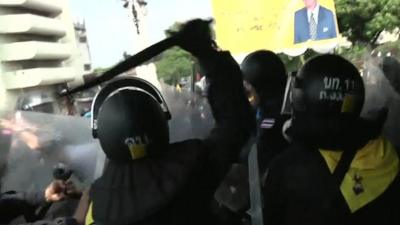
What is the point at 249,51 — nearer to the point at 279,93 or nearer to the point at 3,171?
the point at 279,93

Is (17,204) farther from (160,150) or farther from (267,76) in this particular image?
(267,76)

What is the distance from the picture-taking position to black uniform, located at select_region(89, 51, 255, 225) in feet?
4.69

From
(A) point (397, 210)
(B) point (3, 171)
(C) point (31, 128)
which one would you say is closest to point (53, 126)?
(C) point (31, 128)

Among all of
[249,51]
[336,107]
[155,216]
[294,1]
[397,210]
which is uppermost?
[294,1]

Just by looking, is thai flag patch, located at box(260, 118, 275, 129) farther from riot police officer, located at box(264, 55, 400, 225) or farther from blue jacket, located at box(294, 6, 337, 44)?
riot police officer, located at box(264, 55, 400, 225)

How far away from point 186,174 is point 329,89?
522 mm

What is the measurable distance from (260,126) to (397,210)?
69 centimetres

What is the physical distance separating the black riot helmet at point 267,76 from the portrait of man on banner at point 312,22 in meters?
0.29

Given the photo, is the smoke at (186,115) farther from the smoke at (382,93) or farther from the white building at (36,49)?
the smoke at (382,93)

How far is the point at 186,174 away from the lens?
4.81ft

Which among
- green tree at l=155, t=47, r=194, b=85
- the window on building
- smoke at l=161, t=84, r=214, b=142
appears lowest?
smoke at l=161, t=84, r=214, b=142

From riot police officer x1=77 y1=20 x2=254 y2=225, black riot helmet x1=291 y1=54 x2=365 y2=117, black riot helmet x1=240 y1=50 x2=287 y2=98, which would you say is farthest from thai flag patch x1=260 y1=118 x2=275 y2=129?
riot police officer x1=77 y1=20 x2=254 y2=225

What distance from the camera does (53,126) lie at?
2.10 meters

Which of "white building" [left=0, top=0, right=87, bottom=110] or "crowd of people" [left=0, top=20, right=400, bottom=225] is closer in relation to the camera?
"crowd of people" [left=0, top=20, right=400, bottom=225]
